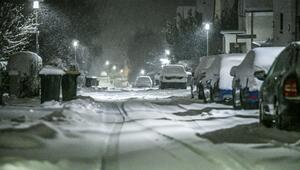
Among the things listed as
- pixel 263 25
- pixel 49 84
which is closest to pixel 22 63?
pixel 49 84

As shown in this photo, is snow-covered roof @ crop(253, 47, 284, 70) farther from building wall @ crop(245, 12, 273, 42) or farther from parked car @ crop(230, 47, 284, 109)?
building wall @ crop(245, 12, 273, 42)

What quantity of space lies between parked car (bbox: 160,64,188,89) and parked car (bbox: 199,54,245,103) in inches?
856

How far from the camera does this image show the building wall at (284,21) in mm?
42312

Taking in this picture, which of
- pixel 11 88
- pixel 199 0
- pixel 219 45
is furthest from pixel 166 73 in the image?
pixel 199 0

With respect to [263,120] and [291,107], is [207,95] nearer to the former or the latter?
[263,120]

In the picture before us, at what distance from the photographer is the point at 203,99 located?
88.4 feet

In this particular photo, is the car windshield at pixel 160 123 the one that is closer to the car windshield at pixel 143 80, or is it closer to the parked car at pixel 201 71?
the parked car at pixel 201 71

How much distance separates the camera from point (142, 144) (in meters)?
11.3

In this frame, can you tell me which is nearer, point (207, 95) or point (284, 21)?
point (207, 95)

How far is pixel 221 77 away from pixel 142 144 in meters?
12.7

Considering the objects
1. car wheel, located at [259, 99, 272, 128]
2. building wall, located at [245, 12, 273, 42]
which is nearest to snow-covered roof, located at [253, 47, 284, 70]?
car wheel, located at [259, 99, 272, 128]

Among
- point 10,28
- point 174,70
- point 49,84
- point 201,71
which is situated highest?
point 10,28

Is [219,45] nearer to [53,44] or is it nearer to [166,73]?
[53,44]

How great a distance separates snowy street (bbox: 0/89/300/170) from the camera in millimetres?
8984
